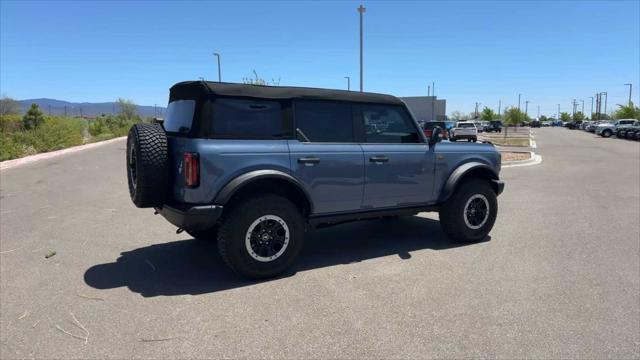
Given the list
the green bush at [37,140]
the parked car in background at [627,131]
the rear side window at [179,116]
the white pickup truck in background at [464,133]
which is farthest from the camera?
the parked car in background at [627,131]

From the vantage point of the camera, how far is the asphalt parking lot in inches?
129

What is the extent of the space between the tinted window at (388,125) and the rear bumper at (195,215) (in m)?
2.00

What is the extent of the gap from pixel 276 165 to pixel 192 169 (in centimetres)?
82

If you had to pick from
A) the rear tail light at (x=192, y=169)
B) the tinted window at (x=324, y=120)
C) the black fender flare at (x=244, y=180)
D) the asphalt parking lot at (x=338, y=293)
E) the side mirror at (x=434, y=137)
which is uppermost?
the tinted window at (x=324, y=120)

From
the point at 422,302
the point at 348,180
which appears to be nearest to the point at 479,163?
the point at 348,180

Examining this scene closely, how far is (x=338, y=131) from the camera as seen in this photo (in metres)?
5.05

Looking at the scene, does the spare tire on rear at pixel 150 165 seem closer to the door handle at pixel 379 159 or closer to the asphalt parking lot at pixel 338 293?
the asphalt parking lot at pixel 338 293

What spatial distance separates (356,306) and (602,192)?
8.62 m

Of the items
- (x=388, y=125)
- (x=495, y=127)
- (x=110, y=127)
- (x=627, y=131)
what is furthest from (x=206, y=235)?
(x=495, y=127)

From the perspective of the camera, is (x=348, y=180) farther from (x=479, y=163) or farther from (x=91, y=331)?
Result: (x=91, y=331)

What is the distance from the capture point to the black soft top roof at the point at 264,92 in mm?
4324

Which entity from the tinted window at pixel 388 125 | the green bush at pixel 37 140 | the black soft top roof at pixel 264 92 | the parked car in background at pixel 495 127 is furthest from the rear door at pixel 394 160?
the parked car in background at pixel 495 127

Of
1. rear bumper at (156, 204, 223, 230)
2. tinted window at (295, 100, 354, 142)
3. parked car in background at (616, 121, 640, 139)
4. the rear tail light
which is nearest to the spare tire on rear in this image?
rear bumper at (156, 204, 223, 230)

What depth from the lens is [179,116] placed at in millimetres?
4688
